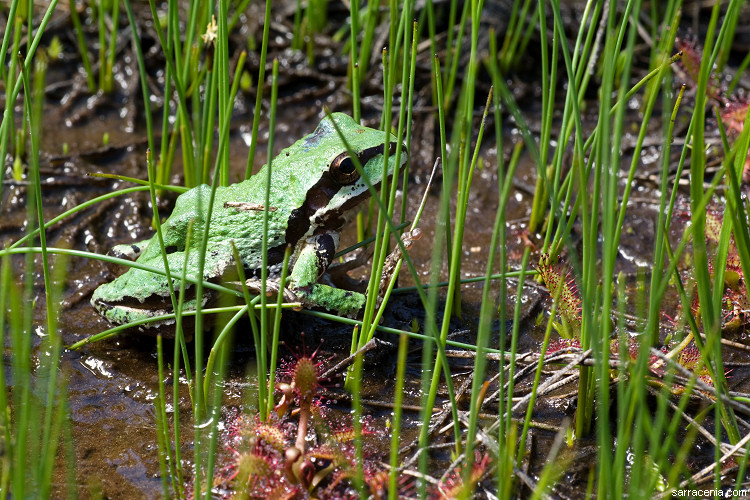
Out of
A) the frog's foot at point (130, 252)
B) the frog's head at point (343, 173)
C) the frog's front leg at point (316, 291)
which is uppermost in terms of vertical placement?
the frog's head at point (343, 173)

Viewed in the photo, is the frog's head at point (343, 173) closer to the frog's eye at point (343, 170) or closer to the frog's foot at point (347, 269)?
the frog's eye at point (343, 170)

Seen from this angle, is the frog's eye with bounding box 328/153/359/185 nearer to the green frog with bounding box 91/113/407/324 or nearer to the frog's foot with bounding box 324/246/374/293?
the green frog with bounding box 91/113/407/324

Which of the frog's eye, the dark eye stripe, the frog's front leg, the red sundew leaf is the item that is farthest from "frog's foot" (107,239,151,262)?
the red sundew leaf

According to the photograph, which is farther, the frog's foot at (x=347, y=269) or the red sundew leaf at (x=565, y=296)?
the frog's foot at (x=347, y=269)

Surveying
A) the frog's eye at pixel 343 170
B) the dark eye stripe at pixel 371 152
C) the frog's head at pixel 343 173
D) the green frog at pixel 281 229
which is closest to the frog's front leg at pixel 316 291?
the green frog at pixel 281 229

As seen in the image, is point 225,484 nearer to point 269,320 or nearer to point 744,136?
point 269,320

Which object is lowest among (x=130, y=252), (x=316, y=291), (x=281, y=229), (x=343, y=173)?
(x=316, y=291)

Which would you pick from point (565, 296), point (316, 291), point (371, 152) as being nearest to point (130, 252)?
point (316, 291)

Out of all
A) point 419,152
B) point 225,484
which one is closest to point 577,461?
point 225,484

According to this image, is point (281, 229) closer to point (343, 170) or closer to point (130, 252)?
point (343, 170)
